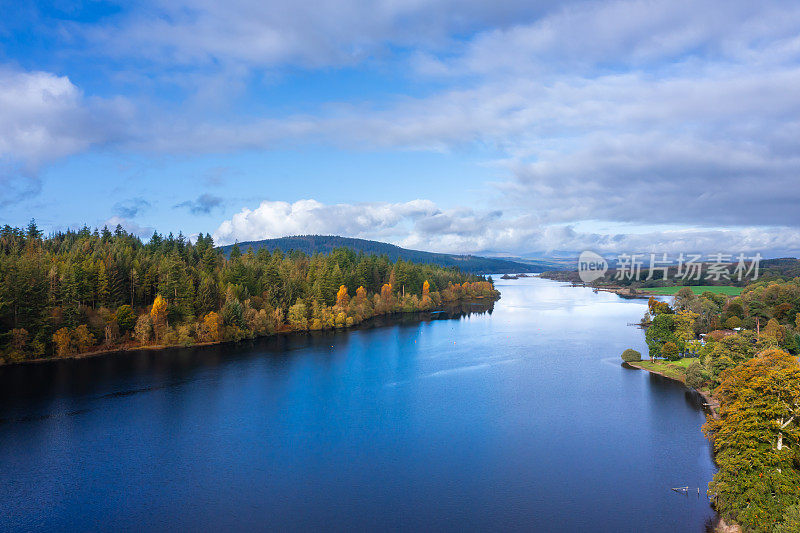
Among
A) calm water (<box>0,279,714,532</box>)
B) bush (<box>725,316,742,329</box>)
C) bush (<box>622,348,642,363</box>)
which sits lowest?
calm water (<box>0,279,714,532</box>)

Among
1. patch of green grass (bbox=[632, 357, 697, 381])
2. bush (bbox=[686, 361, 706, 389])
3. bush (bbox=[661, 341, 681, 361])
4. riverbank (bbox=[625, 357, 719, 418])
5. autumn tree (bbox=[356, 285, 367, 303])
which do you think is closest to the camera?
bush (bbox=[686, 361, 706, 389])

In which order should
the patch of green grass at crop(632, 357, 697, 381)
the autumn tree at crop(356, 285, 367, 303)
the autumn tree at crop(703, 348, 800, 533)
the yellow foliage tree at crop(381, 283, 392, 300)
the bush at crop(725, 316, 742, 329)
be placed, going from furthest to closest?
the yellow foliage tree at crop(381, 283, 392, 300) → the autumn tree at crop(356, 285, 367, 303) → the bush at crop(725, 316, 742, 329) → the patch of green grass at crop(632, 357, 697, 381) → the autumn tree at crop(703, 348, 800, 533)

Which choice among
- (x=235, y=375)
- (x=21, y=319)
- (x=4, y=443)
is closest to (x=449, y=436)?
(x=235, y=375)

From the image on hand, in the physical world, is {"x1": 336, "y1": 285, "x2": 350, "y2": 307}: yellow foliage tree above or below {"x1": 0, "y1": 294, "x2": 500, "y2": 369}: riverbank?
above

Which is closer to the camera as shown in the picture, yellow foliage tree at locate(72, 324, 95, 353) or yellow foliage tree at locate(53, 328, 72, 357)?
yellow foliage tree at locate(53, 328, 72, 357)

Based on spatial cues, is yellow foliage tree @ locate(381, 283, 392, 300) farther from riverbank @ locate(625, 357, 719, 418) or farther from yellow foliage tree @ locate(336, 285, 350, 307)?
riverbank @ locate(625, 357, 719, 418)

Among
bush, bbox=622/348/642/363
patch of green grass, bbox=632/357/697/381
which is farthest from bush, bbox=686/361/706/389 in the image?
bush, bbox=622/348/642/363

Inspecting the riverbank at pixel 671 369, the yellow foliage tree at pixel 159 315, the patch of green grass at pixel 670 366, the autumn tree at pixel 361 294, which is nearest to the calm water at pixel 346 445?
the riverbank at pixel 671 369
